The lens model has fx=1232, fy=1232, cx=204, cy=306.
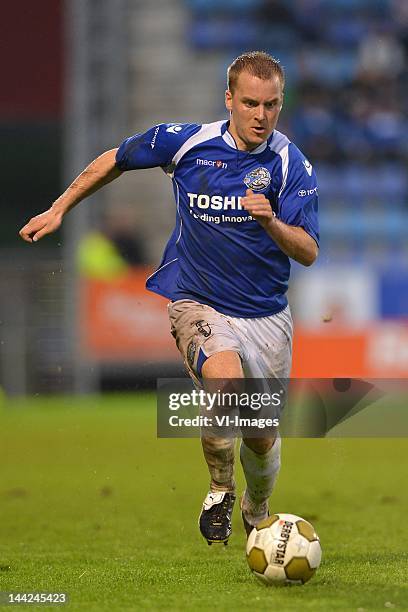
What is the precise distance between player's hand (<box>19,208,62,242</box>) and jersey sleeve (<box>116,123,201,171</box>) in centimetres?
45

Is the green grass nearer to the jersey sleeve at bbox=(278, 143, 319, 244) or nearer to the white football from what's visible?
the white football

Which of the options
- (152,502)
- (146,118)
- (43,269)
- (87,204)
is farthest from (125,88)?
(152,502)

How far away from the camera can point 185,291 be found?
591 cm

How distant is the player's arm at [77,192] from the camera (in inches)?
228

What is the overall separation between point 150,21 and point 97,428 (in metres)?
9.20

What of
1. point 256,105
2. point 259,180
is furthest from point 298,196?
point 256,105

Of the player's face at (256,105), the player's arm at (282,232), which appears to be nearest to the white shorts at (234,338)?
the player's arm at (282,232)

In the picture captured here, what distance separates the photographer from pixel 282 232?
17.3 ft

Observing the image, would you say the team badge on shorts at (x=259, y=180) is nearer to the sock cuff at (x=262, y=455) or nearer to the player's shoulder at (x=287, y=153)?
the player's shoulder at (x=287, y=153)

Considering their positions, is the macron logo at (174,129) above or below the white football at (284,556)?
above

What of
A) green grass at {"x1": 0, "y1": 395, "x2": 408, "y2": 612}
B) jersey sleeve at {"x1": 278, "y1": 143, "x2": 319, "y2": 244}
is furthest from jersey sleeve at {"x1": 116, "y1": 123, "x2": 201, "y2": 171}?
green grass at {"x1": 0, "y1": 395, "x2": 408, "y2": 612}

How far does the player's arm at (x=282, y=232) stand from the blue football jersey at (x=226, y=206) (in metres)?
0.10

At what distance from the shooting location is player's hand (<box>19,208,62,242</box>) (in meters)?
5.77

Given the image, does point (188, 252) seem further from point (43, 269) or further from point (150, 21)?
point (150, 21)
